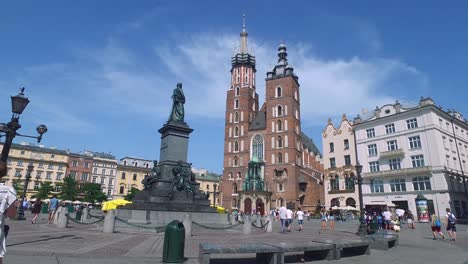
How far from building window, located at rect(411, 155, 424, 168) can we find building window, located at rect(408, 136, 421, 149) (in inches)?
50.3

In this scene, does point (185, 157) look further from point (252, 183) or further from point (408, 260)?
point (252, 183)

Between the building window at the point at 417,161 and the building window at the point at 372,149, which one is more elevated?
the building window at the point at 372,149

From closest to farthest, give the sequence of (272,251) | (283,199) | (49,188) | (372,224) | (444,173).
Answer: (272,251), (372,224), (444,173), (283,199), (49,188)

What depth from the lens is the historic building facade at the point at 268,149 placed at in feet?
178

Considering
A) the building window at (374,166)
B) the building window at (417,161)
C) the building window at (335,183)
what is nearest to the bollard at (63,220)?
the building window at (374,166)

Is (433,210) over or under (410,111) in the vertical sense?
under

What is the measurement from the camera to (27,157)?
67688mm

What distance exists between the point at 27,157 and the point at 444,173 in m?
77.6

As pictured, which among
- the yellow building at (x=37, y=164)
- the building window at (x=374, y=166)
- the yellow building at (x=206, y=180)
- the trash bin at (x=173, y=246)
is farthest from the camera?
the yellow building at (x=206, y=180)

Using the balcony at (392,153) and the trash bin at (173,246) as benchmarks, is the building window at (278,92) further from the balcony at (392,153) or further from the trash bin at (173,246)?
the trash bin at (173,246)

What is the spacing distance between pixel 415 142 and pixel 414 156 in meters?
1.80

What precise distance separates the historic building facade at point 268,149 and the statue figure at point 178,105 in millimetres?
35052

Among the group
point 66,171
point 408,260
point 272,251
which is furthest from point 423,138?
point 66,171

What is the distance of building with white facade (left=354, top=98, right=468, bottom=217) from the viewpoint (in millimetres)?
36094
